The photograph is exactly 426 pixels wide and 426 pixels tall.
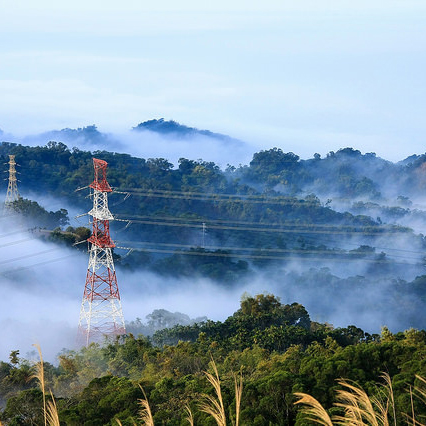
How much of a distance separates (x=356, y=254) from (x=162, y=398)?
5497 cm

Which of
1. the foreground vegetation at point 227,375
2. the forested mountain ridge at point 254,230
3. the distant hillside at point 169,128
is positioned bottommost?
the foreground vegetation at point 227,375

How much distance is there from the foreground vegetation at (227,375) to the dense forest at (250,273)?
0.20ft

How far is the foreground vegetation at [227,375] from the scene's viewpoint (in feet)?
72.8

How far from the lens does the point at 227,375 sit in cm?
2850

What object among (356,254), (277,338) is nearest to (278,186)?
(356,254)

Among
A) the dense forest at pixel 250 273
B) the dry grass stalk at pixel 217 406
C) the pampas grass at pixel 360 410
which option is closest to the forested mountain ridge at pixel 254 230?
the dense forest at pixel 250 273

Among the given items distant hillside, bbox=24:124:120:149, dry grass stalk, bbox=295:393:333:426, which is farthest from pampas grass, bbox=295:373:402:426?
distant hillside, bbox=24:124:120:149

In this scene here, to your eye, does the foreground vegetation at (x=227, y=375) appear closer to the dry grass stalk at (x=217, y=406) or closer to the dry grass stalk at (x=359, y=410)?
the dry grass stalk at (x=217, y=406)

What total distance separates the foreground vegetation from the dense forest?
6 centimetres

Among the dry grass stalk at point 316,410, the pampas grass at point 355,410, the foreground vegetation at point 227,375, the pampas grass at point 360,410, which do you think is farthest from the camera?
the foreground vegetation at point 227,375

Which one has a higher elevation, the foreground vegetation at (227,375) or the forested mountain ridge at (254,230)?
the forested mountain ridge at (254,230)

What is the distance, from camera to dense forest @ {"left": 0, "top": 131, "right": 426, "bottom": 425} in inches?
944

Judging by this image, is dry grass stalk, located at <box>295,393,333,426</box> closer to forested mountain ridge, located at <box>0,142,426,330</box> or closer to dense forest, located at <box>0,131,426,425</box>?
dense forest, located at <box>0,131,426,425</box>

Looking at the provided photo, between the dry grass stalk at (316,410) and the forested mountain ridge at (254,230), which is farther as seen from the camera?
the forested mountain ridge at (254,230)
